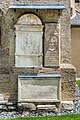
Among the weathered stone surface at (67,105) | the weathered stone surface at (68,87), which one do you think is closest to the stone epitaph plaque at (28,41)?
the weathered stone surface at (68,87)

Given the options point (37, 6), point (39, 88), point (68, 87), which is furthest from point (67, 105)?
point (37, 6)

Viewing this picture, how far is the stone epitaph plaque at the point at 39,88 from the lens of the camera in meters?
8.16

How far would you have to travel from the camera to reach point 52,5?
818 cm

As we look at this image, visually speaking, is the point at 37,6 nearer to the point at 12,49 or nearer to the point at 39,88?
the point at 12,49

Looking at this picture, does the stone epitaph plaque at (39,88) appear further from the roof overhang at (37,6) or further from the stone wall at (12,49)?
the roof overhang at (37,6)

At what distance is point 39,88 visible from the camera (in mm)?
8180

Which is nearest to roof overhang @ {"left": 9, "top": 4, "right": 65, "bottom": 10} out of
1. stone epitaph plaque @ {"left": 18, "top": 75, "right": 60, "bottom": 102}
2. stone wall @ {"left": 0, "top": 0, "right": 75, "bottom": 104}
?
stone wall @ {"left": 0, "top": 0, "right": 75, "bottom": 104}

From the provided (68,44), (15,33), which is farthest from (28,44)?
(68,44)

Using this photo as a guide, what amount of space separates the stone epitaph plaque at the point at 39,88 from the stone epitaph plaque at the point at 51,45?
1.23ft

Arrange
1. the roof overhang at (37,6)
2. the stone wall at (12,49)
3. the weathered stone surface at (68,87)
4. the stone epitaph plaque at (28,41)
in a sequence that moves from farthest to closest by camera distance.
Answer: the weathered stone surface at (68,87), the stone wall at (12,49), the stone epitaph plaque at (28,41), the roof overhang at (37,6)

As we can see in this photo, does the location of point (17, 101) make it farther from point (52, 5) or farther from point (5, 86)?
point (52, 5)

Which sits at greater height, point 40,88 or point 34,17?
point 34,17

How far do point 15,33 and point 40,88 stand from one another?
1.49 metres

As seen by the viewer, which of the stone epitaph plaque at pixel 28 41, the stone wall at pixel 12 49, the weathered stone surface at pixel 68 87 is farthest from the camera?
the weathered stone surface at pixel 68 87
